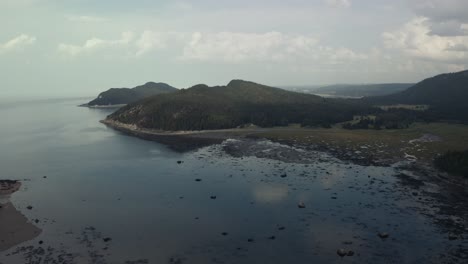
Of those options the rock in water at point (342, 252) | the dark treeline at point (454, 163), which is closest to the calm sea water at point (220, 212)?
the rock in water at point (342, 252)

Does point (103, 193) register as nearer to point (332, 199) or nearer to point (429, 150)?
point (332, 199)

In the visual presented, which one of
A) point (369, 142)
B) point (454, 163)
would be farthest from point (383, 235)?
point (369, 142)

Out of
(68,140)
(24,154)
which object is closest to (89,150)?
(24,154)

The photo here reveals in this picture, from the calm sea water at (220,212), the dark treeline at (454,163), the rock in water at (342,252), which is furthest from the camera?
the dark treeline at (454,163)

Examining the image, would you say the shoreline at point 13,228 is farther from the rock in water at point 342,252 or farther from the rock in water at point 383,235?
the rock in water at point 383,235

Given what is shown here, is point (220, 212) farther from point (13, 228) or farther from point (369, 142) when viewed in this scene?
point (369, 142)

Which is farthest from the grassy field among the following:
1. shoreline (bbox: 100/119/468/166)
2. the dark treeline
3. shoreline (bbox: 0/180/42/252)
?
shoreline (bbox: 0/180/42/252)

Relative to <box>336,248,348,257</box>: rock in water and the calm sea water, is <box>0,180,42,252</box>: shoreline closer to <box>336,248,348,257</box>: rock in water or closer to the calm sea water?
the calm sea water
